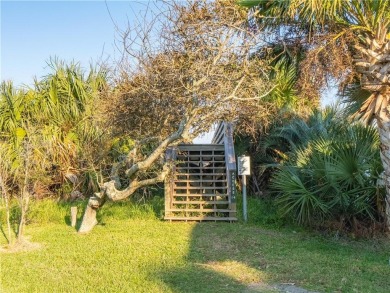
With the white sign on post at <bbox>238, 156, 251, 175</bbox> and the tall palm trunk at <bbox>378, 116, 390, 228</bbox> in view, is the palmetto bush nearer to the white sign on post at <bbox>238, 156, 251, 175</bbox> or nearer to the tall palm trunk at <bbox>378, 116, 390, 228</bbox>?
the tall palm trunk at <bbox>378, 116, 390, 228</bbox>

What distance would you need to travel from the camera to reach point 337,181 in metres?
7.86

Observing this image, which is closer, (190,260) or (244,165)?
(190,260)

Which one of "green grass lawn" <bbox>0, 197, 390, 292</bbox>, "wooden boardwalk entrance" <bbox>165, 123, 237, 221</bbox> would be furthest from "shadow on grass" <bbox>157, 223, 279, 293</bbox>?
"wooden boardwalk entrance" <bbox>165, 123, 237, 221</bbox>

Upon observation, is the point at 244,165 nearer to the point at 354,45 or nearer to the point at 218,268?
the point at 354,45

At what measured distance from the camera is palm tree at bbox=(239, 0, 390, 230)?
23.4ft

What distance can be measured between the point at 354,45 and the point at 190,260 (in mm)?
5030

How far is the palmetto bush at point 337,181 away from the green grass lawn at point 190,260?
2.00ft

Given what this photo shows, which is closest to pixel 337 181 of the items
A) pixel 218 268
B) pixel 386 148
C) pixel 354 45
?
pixel 386 148

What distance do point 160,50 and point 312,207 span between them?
4.47 metres

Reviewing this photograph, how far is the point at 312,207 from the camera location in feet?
26.3

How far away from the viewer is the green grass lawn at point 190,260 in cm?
518

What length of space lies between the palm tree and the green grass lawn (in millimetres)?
1996

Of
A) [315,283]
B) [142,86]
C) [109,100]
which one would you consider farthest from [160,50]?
[315,283]

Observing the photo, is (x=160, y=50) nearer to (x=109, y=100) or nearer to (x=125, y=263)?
(x=109, y=100)
